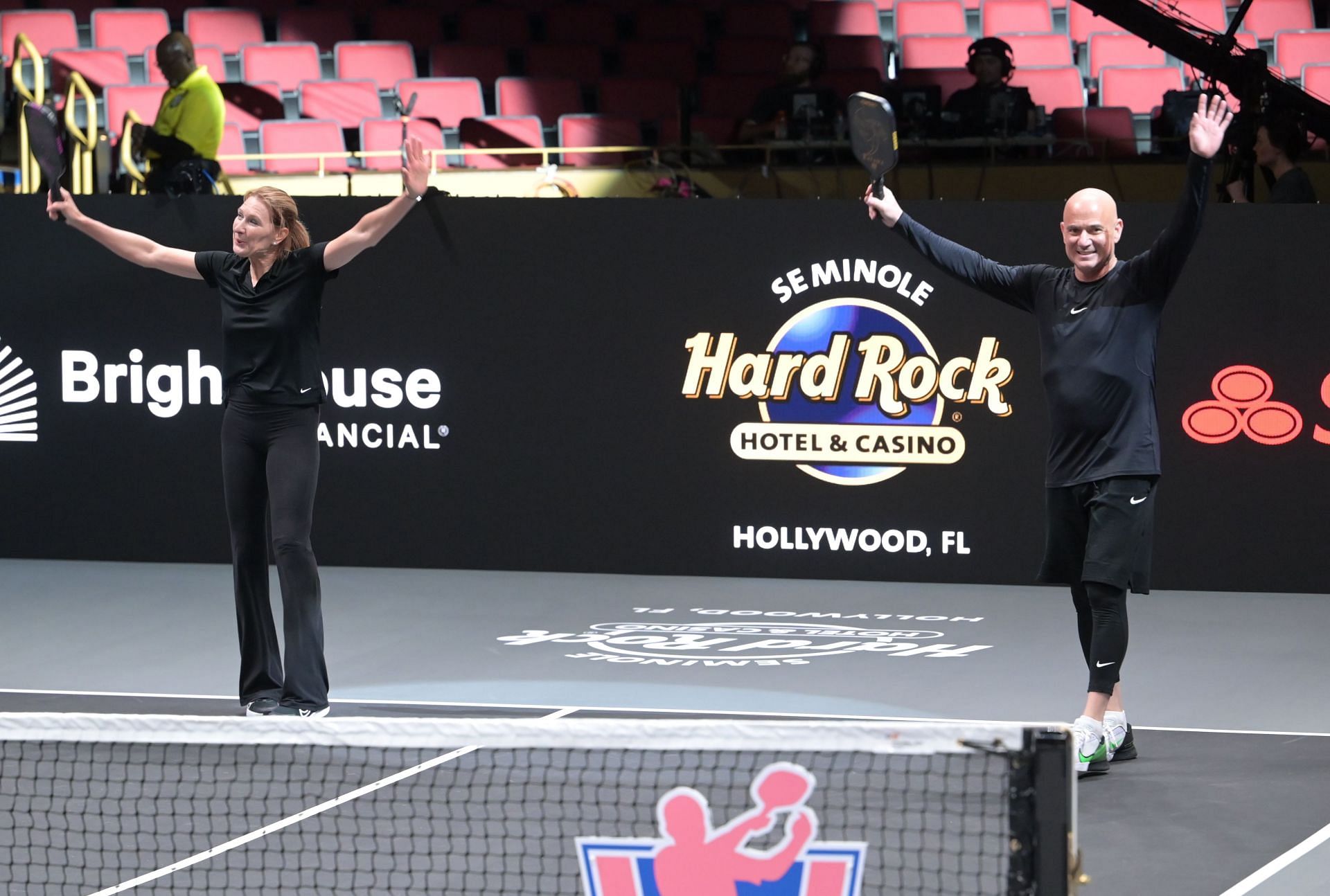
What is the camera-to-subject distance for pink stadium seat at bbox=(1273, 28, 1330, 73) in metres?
13.8

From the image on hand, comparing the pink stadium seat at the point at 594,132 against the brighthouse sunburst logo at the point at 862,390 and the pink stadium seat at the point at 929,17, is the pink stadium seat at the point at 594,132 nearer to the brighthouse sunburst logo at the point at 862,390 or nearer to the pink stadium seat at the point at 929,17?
the pink stadium seat at the point at 929,17

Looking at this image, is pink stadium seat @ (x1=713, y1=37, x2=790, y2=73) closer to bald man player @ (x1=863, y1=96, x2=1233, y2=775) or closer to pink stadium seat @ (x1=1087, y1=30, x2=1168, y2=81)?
pink stadium seat @ (x1=1087, y1=30, x2=1168, y2=81)

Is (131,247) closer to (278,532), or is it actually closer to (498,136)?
(278,532)

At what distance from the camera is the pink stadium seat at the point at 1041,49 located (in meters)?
14.3

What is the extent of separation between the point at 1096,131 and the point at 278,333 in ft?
26.0

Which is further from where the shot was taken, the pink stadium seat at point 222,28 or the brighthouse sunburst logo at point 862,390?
the pink stadium seat at point 222,28

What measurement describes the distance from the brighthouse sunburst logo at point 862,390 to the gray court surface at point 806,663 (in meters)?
0.64

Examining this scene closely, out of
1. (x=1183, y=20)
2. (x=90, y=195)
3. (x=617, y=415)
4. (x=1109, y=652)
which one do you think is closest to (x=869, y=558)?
(x=617, y=415)

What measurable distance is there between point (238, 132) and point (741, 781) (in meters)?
10.1

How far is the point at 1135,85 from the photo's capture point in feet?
45.1

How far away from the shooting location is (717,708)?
6684 millimetres

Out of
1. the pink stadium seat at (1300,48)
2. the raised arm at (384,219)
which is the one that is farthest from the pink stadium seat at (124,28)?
the raised arm at (384,219)

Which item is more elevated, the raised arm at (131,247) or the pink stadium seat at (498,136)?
the pink stadium seat at (498,136)

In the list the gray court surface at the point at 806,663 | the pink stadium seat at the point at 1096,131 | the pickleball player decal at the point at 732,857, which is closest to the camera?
the pickleball player decal at the point at 732,857
